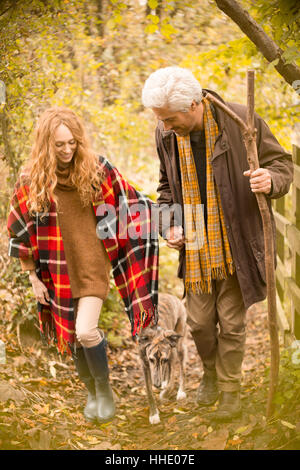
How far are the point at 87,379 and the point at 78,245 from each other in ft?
3.20

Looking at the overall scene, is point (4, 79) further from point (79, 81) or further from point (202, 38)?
point (202, 38)

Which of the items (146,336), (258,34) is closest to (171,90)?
(258,34)

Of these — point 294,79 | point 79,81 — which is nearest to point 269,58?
point 294,79

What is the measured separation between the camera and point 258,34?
2.91 m

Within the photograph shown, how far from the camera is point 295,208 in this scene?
3.64 meters

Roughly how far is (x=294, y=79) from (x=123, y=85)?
444 centimetres

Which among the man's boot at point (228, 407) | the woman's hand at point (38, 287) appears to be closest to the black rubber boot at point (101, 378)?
the woman's hand at point (38, 287)

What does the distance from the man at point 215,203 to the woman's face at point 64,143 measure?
532mm

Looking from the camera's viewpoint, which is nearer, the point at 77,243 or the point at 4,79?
the point at 77,243

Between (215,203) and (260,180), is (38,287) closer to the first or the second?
(215,203)

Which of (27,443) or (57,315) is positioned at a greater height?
(57,315)

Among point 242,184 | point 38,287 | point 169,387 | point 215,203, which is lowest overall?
point 169,387

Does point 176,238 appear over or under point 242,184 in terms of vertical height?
under

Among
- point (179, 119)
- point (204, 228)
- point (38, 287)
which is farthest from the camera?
point (38, 287)
